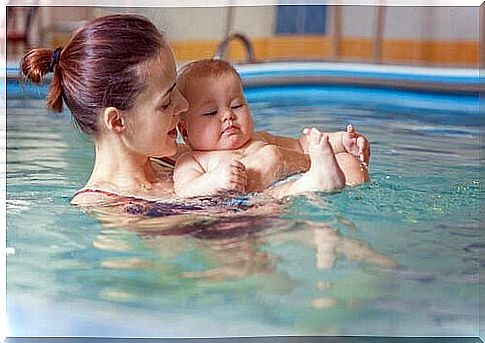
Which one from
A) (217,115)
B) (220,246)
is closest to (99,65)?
(217,115)

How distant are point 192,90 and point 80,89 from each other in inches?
5.1

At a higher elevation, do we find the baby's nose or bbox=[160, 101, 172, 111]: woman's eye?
bbox=[160, 101, 172, 111]: woman's eye

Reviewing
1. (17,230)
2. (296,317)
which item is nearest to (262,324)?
(296,317)

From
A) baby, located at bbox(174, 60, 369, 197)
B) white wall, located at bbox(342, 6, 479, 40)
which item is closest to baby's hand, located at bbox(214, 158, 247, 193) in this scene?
baby, located at bbox(174, 60, 369, 197)

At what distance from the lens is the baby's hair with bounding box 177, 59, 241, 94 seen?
88cm

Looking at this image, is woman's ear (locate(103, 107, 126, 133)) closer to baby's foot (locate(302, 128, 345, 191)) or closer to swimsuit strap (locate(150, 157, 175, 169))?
swimsuit strap (locate(150, 157, 175, 169))

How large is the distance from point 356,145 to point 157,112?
237 mm

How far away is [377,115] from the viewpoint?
2.97 ft

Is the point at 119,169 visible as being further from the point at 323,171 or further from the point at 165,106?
the point at 323,171

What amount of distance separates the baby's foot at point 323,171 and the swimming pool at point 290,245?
0.01m

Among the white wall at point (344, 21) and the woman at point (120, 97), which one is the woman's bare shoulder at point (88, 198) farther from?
the white wall at point (344, 21)

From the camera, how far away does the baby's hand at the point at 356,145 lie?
2.93ft

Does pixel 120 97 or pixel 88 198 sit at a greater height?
pixel 120 97

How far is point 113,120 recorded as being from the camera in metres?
0.88
